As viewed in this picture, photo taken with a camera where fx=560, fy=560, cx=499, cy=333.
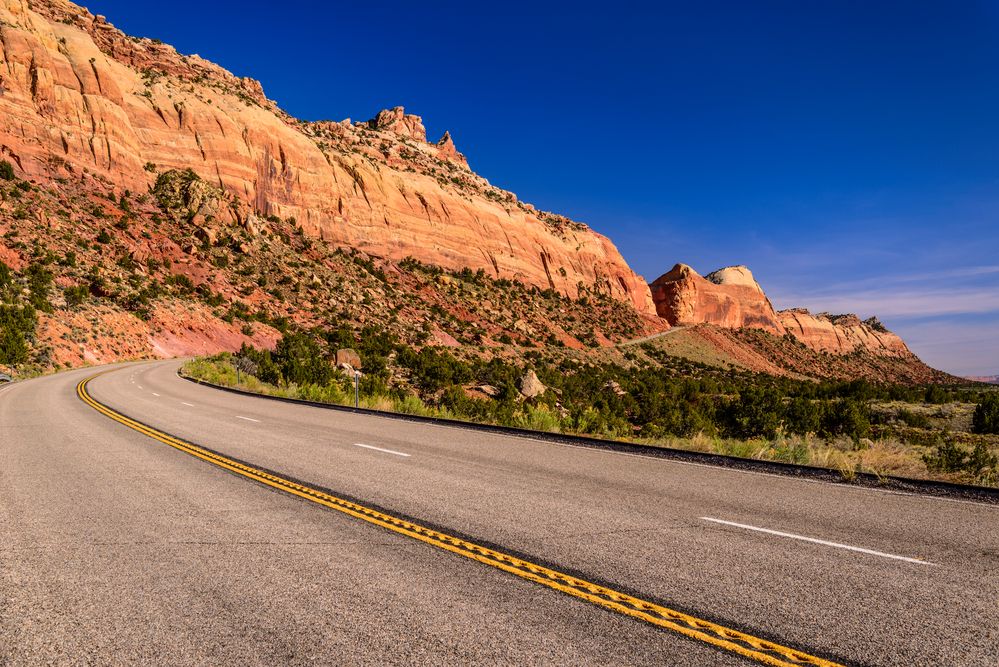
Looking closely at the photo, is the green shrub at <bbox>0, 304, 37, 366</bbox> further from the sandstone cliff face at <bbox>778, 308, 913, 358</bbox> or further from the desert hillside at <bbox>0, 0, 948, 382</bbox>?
the sandstone cliff face at <bbox>778, 308, 913, 358</bbox>

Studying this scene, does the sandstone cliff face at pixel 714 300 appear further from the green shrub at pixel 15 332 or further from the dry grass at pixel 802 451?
the dry grass at pixel 802 451

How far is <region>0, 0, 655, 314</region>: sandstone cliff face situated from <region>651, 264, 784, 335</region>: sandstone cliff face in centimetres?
2106

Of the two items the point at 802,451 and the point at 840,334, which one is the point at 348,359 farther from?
the point at 840,334

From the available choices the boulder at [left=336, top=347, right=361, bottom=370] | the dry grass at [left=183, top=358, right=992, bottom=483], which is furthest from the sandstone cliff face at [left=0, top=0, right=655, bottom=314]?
the dry grass at [left=183, top=358, right=992, bottom=483]

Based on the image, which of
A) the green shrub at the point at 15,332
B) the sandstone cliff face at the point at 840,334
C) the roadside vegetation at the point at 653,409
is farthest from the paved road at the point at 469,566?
the sandstone cliff face at the point at 840,334

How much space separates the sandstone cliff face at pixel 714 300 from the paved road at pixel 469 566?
398ft

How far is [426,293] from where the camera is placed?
76438mm

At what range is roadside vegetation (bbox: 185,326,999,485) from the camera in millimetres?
11102

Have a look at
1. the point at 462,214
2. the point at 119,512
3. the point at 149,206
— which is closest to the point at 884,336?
the point at 462,214

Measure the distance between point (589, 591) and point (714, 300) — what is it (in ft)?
451

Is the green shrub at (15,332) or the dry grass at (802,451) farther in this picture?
the green shrub at (15,332)

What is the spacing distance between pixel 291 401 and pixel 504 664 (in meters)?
21.2

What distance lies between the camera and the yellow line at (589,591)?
3277mm

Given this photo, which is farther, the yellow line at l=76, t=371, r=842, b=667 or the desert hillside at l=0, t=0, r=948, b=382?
the desert hillside at l=0, t=0, r=948, b=382
